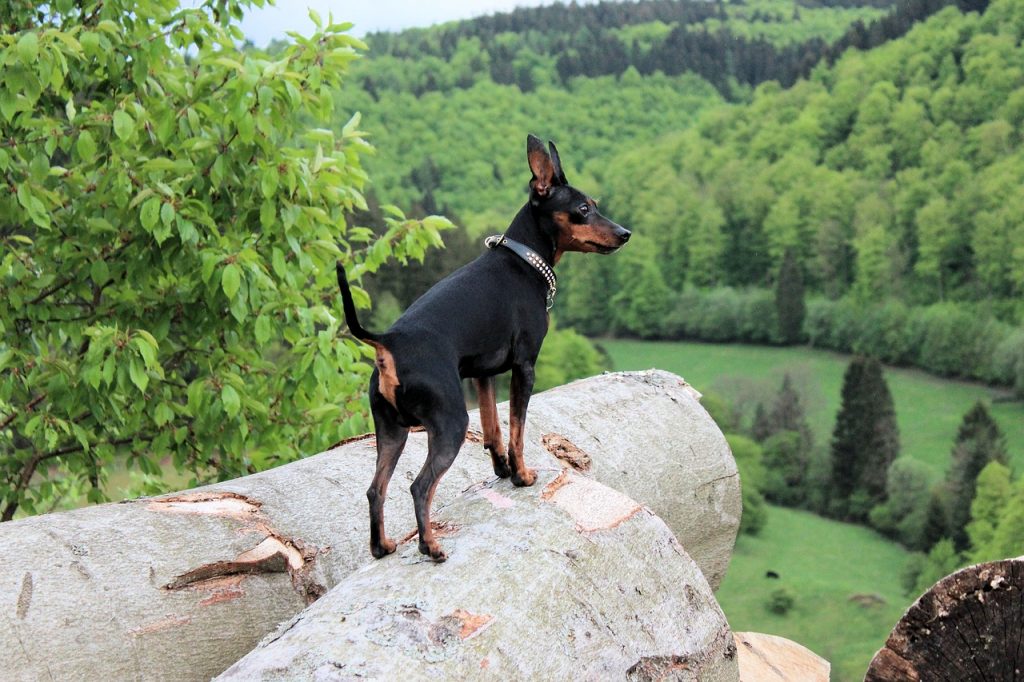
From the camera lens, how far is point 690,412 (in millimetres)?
7047

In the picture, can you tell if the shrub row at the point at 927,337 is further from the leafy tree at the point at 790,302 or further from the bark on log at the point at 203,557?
the bark on log at the point at 203,557

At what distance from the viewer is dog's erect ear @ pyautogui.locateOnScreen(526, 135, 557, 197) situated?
464 centimetres

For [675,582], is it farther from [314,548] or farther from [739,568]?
[739,568]

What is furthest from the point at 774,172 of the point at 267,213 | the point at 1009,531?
the point at 267,213

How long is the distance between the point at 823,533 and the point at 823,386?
18.4 m

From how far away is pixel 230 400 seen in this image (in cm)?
669

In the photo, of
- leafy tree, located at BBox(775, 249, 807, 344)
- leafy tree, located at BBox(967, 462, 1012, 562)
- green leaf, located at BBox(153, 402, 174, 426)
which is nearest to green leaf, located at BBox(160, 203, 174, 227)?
green leaf, located at BBox(153, 402, 174, 426)

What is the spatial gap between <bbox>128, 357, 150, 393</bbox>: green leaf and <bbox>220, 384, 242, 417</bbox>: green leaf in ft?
1.50

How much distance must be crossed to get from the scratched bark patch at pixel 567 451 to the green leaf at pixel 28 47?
138 inches

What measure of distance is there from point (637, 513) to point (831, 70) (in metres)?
129

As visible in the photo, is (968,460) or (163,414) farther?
(968,460)

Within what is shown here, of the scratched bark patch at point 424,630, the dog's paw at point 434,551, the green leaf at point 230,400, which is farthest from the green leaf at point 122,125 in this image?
the scratched bark patch at point 424,630

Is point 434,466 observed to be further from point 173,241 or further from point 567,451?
point 173,241

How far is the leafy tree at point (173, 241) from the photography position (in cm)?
693
